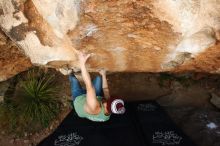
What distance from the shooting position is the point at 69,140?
524 cm

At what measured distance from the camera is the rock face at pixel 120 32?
4121mm

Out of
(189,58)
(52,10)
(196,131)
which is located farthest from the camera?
(196,131)

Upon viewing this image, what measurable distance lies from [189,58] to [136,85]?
159 centimetres

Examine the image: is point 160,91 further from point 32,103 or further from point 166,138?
point 32,103

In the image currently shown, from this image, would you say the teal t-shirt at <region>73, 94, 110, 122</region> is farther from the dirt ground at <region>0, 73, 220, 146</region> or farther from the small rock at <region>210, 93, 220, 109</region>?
the small rock at <region>210, 93, 220, 109</region>

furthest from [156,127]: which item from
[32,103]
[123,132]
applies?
[32,103]

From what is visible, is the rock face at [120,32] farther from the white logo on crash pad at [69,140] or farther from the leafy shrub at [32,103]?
the white logo on crash pad at [69,140]

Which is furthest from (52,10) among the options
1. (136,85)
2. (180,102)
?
(180,102)

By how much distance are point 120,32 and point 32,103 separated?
2507 millimetres

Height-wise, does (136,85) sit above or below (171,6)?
below

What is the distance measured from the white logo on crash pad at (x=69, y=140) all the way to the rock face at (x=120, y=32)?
41.4 inches

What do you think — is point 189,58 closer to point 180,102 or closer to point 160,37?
point 160,37

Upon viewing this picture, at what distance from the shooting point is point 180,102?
6480 mm

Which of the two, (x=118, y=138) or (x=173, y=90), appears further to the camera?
(x=173, y=90)
